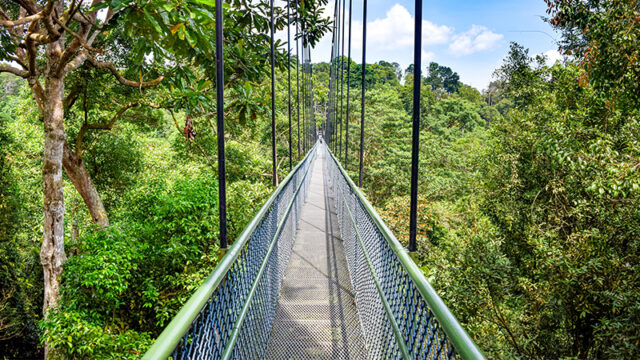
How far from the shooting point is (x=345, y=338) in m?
2.16

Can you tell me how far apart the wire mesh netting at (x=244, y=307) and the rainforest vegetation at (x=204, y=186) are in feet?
4.14

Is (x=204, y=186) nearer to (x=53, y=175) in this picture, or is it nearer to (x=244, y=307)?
(x=53, y=175)

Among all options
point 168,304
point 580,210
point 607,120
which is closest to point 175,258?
point 168,304

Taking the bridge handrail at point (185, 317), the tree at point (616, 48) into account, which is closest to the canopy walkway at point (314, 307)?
the bridge handrail at point (185, 317)

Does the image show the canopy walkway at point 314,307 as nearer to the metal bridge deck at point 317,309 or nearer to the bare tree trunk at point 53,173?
the metal bridge deck at point 317,309

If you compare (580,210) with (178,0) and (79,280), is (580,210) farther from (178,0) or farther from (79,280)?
(79,280)

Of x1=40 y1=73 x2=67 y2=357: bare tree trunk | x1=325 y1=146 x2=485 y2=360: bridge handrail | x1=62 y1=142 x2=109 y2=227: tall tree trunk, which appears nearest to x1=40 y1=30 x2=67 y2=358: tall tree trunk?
x1=40 y1=73 x2=67 y2=357: bare tree trunk

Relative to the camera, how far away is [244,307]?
1.48 meters

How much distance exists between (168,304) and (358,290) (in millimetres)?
3710

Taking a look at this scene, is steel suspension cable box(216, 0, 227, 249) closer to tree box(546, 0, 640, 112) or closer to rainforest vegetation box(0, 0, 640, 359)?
rainforest vegetation box(0, 0, 640, 359)

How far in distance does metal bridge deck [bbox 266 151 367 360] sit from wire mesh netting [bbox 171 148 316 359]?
12 centimetres

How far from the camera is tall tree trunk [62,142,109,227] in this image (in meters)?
6.77

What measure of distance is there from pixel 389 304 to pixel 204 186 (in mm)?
4962

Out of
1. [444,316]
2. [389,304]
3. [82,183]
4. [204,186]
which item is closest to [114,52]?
[82,183]
